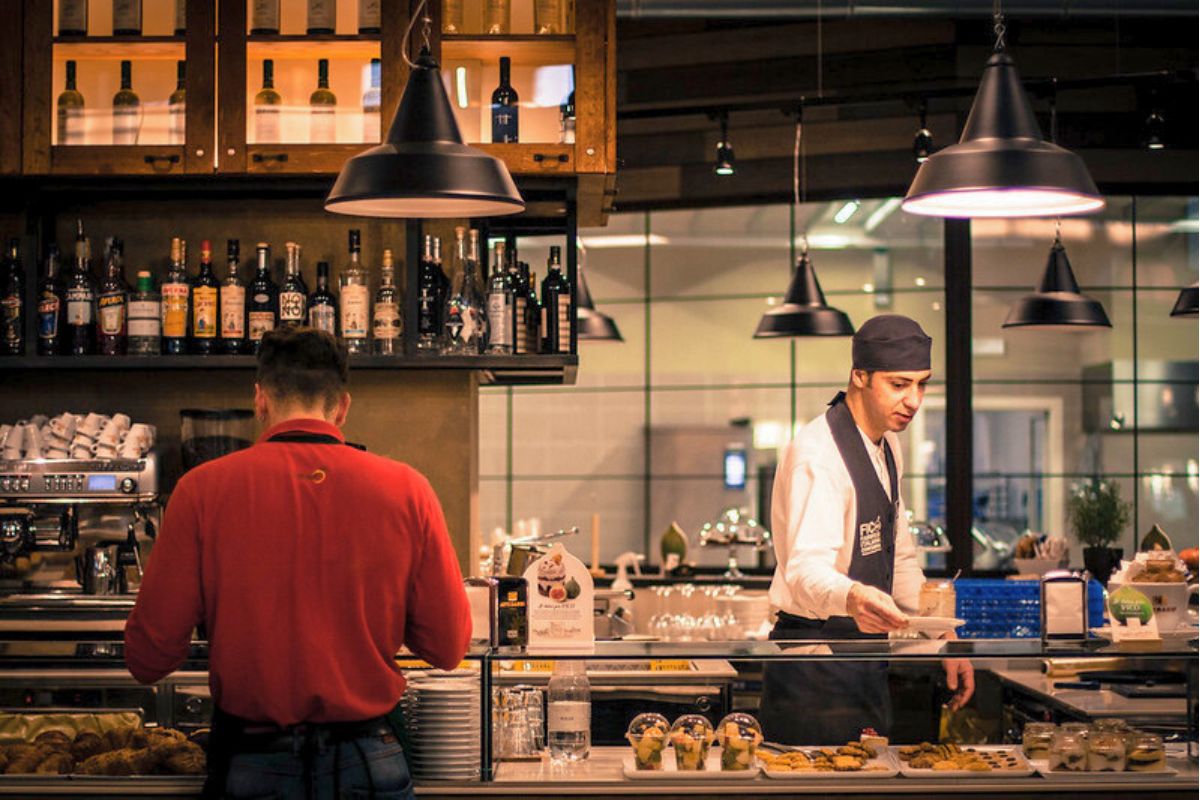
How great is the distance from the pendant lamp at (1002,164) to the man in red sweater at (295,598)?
138 centimetres

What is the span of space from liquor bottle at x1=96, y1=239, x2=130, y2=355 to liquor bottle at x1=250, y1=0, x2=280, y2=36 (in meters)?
0.83

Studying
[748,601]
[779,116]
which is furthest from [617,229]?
[748,601]

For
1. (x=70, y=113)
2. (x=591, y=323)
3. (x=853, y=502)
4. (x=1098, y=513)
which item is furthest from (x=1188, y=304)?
(x=70, y=113)

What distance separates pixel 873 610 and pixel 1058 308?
12.5 ft

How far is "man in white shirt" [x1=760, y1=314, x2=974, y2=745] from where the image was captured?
390cm

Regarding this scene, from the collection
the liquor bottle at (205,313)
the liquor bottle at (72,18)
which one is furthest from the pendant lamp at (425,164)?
the liquor bottle at (72,18)

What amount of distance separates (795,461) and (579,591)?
0.79 metres

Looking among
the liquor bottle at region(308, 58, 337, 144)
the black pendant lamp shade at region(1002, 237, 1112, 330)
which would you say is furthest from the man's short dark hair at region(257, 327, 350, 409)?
the black pendant lamp shade at region(1002, 237, 1112, 330)

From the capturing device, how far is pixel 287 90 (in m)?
5.22

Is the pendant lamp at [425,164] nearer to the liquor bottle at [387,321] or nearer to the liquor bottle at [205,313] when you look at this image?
the liquor bottle at [387,321]

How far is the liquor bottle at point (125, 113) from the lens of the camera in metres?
5.21

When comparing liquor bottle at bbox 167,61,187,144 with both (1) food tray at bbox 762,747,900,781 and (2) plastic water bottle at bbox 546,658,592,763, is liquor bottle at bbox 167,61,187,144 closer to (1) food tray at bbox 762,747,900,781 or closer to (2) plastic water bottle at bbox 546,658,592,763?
(2) plastic water bottle at bbox 546,658,592,763

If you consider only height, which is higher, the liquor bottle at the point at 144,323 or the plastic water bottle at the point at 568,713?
the liquor bottle at the point at 144,323

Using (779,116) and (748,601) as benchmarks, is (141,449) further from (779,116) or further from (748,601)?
(779,116)
